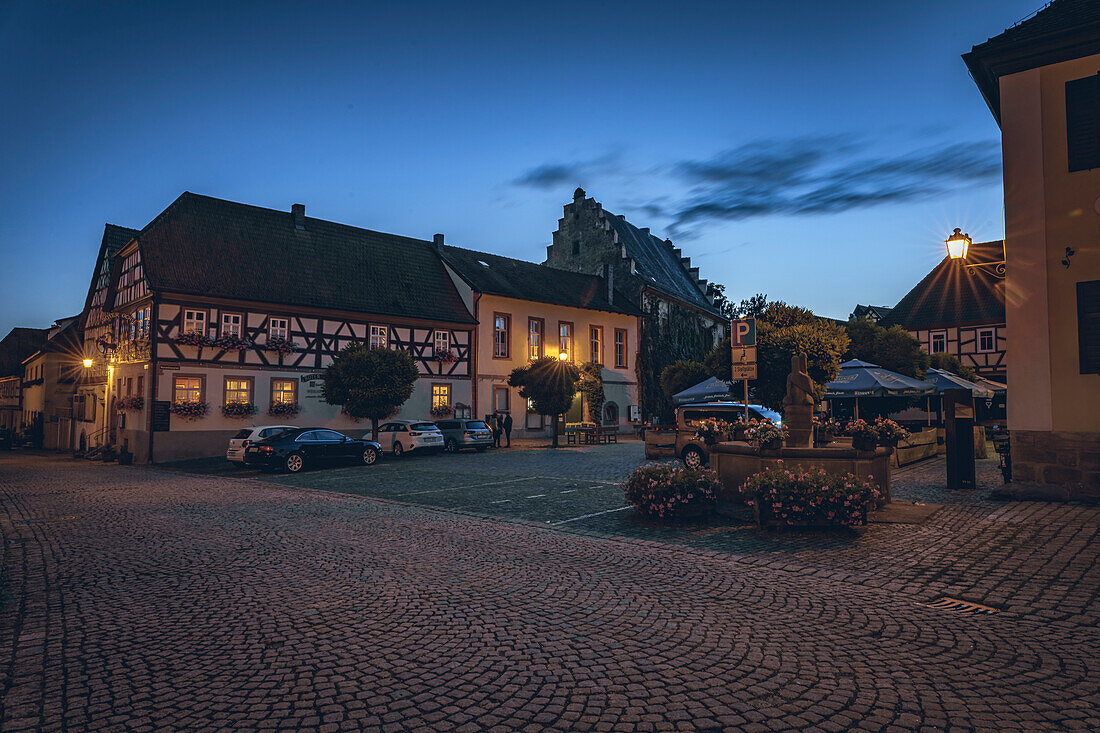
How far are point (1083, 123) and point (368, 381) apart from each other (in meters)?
22.3

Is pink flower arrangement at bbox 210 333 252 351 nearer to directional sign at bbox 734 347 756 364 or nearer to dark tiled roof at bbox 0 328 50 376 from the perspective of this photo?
directional sign at bbox 734 347 756 364

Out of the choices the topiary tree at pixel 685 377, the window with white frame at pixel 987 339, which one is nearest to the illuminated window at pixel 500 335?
the topiary tree at pixel 685 377

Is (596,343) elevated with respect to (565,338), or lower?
lower

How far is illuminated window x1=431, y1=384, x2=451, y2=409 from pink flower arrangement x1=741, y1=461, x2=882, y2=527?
84.7 feet

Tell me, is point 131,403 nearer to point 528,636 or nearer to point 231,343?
point 231,343

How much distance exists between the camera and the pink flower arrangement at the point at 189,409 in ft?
84.2

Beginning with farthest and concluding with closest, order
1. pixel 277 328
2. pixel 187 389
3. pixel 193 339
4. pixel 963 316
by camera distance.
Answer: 1. pixel 963 316
2. pixel 277 328
3. pixel 187 389
4. pixel 193 339

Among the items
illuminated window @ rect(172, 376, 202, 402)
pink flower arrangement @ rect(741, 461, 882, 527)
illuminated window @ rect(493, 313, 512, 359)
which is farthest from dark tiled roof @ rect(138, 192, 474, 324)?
pink flower arrangement @ rect(741, 461, 882, 527)

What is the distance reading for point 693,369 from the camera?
34.2 m

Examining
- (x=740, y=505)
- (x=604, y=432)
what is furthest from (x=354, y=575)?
(x=604, y=432)

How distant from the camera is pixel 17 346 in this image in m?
55.4

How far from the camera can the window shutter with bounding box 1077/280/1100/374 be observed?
12.0m

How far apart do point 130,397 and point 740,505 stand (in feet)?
83.0

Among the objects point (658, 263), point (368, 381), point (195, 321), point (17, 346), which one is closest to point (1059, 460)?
point (368, 381)
